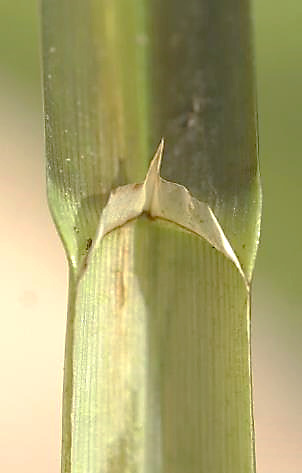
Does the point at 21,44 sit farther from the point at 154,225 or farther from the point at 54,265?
the point at 154,225

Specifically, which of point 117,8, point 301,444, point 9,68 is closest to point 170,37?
point 117,8

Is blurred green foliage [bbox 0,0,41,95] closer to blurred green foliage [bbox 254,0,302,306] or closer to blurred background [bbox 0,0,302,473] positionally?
blurred background [bbox 0,0,302,473]

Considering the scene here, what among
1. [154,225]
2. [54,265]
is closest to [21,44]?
[54,265]

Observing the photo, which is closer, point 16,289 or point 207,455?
point 207,455

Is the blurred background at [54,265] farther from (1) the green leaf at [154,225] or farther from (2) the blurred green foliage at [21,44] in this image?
(1) the green leaf at [154,225]

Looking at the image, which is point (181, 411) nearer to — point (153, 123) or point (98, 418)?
point (98, 418)

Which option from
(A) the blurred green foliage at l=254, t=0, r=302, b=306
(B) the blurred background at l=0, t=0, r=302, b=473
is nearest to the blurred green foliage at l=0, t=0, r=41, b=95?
(B) the blurred background at l=0, t=0, r=302, b=473

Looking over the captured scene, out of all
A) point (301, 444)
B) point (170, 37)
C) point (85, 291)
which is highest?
point (170, 37)
